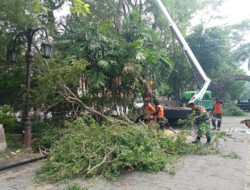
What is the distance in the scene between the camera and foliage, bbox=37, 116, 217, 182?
4117 millimetres

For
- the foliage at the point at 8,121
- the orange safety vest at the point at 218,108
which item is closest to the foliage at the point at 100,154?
the foliage at the point at 8,121

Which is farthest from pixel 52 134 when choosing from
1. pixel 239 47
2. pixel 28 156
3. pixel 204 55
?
pixel 239 47

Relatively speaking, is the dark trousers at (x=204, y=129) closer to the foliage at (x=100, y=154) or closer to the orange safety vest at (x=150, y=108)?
the foliage at (x=100, y=154)

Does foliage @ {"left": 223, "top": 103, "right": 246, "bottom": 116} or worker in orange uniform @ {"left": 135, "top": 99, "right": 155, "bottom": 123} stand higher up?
worker in orange uniform @ {"left": 135, "top": 99, "right": 155, "bottom": 123}

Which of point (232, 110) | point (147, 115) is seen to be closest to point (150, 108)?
point (147, 115)

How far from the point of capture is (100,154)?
453 cm

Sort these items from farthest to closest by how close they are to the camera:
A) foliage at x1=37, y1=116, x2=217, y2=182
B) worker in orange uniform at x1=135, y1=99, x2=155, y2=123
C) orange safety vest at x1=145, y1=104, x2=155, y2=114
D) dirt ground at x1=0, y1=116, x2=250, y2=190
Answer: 1. orange safety vest at x1=145, y1=104, x2=155, y2=114
2. worker in orange uniform at x1=135, y1=99, x2=155, y2=123
3. foliage at x1=37, y1=116, x2=217, y2=182
4. dirt ground at x1=0, y1=116, x2=250, y2=190

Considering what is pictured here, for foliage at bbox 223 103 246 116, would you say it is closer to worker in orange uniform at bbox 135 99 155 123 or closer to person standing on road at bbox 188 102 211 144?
worker in orange uniform at bbox 135 99 155 123

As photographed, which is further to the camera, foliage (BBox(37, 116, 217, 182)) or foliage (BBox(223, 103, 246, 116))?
foliage (BBox(223, 103, 246, 116))

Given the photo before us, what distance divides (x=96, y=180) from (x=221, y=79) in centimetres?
2285

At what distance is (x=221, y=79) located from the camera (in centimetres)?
2361

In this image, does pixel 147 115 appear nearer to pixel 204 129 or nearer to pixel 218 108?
pixel 204 129

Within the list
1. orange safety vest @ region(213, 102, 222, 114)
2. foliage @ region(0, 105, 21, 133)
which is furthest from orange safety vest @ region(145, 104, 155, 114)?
foliage @ region(0, 105, 21, 133)

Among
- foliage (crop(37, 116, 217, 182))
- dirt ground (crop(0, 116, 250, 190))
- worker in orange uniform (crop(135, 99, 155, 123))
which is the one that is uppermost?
worker in orange uniform (crop(135, 99, 155, 123))
